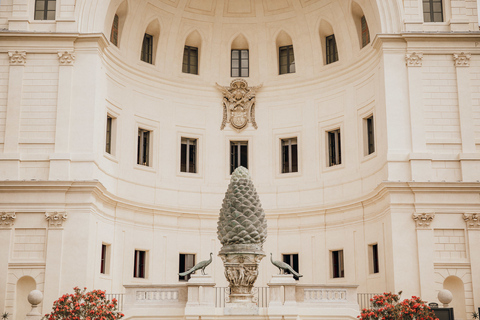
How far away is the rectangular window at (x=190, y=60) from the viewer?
35219 millimetres


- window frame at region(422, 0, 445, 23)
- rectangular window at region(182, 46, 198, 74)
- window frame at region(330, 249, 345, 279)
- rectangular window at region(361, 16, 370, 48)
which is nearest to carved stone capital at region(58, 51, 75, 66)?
rectangular window at region(182, 46, 198, 74)

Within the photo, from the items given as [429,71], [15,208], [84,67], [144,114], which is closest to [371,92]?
[429,71]

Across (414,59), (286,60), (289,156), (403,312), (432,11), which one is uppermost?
(432,11)

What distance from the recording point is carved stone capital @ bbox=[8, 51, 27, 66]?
29078mm

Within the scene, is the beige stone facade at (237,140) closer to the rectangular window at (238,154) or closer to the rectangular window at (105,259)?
the rectangular window at (105,259)

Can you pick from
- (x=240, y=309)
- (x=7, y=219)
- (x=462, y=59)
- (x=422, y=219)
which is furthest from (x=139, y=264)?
(x=462, y=59)

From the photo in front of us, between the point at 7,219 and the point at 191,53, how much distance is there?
1374cm

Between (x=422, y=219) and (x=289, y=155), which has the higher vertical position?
(x=289, y=155)

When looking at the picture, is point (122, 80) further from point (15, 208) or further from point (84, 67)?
point (15, 208)

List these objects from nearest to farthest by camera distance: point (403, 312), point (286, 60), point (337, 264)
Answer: point (403, 312) < point (337, 264) < point (286, 60)

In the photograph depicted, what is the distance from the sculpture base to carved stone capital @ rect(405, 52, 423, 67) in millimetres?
13548

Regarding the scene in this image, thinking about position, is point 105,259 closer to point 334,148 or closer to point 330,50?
point 334,148

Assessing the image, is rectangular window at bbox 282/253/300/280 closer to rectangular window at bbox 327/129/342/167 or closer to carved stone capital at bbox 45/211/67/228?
rectangular window at bbox 327/129/342/167

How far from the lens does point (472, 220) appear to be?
27438 millimetres
